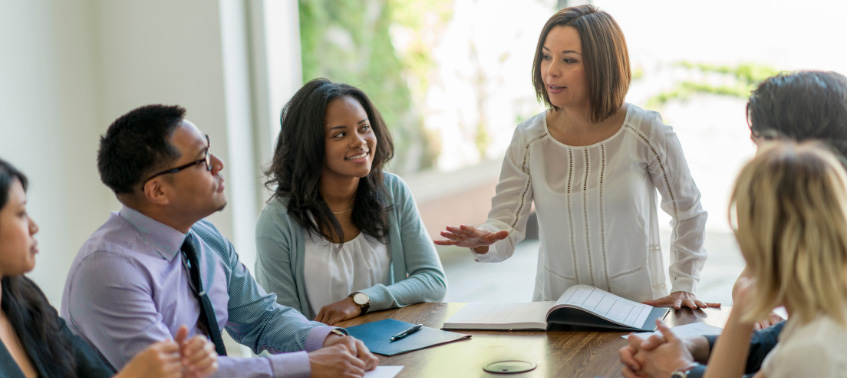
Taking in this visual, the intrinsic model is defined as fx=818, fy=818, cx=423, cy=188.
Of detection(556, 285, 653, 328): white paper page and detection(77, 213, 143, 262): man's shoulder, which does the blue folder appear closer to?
detection(556, 285, 653, 328): white paper page

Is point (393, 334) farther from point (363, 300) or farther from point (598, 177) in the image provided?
point (598, 177)

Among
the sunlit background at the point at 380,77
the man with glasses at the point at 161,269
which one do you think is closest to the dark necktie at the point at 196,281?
the man with glasses at the point at 161,269


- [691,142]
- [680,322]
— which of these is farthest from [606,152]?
[691,142]

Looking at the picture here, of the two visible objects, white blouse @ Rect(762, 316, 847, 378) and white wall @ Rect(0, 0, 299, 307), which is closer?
white blouse @ Rect(762, 316, 847, 378)

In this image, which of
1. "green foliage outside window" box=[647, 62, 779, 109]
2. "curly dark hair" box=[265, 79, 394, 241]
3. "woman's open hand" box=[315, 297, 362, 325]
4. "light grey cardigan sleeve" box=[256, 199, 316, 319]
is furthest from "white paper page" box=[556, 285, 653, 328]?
"green foliage outside window" box=[647, 62, 779, 109]

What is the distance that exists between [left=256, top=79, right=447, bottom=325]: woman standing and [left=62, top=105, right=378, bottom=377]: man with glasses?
1.35 feet

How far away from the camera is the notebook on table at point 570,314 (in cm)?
208

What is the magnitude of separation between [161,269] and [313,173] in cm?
83

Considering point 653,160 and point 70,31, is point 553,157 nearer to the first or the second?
point 653,160

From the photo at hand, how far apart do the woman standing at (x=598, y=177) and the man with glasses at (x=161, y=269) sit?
61 centimetres

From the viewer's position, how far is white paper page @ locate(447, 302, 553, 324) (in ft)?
7.12

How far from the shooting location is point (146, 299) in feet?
5.86

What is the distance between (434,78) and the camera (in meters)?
6.14

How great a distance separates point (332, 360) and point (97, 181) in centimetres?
244
